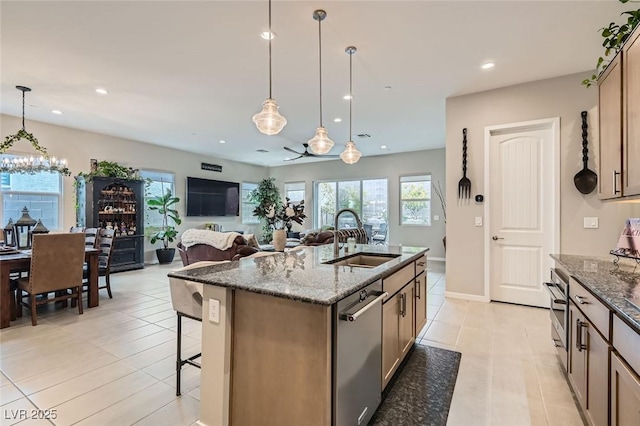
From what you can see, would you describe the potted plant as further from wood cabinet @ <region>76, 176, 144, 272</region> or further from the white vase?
the white vase

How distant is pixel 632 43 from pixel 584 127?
233 centimetres

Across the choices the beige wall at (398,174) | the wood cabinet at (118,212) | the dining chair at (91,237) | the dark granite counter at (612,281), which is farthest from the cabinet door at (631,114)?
the wood cabinet at (118,212)

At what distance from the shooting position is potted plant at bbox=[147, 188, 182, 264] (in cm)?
726

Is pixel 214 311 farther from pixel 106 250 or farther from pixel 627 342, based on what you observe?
pixel 106 250

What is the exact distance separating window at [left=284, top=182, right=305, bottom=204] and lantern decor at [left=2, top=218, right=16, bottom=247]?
270 inches

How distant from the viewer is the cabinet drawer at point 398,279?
196 cm

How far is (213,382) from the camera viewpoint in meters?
1.65

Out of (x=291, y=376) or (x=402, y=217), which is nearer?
(x=291, y=376)

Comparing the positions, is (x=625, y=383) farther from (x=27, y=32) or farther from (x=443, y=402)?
(x=27, y=32)

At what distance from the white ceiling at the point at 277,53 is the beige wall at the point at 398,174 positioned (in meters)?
2.96

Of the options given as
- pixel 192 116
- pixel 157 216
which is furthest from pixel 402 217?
pixel 157 216

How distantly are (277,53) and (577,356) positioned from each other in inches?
138

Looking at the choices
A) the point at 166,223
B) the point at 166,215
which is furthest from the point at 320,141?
the point at 166,223

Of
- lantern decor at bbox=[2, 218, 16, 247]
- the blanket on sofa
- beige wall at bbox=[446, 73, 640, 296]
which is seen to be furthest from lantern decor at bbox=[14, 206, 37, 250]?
beige wall at bbox=[446, 73, 640, 296]
